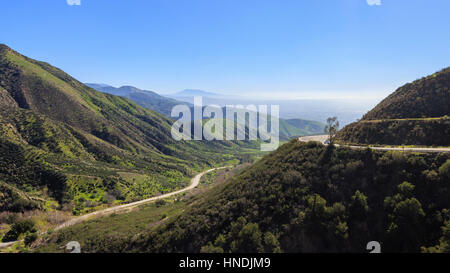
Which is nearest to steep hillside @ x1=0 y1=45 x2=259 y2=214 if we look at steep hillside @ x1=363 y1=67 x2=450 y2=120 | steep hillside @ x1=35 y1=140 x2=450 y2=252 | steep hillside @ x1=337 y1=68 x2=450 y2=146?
steep hillside @ x1=35 y1=140 x2=450 y2=252

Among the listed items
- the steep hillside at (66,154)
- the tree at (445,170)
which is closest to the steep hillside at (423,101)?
the tree at (445,170)

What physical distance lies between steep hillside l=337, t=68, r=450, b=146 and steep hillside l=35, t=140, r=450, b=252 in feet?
27.8

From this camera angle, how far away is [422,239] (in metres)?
22.0

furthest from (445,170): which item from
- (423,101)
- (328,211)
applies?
(423,101)

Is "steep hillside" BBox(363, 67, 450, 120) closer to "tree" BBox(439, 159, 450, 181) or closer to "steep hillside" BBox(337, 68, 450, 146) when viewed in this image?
"steep hillside" BBox(337, 68, 450, 146)

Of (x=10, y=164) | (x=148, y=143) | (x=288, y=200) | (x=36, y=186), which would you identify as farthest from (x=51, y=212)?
(x=148, y=143)

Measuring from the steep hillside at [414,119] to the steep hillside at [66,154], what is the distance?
89433 mm

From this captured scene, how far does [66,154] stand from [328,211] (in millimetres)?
125327

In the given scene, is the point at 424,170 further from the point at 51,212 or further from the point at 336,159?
the point at 51,212

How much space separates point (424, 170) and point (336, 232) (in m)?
15.3

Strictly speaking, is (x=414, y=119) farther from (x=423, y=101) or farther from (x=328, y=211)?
(x=328, y=211)

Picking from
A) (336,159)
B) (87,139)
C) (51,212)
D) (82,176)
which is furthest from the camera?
(87,139)
